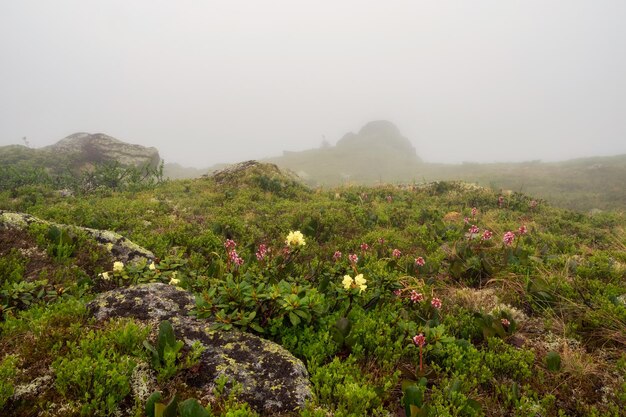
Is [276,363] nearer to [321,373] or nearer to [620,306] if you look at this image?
[321,373]

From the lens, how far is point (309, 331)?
4.25 m

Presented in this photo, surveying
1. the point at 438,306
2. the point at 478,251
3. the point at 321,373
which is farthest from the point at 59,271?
the point at 478,251

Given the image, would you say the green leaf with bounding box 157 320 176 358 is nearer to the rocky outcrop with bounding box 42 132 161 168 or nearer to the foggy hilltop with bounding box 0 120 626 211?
the foggy hilltop with bounding box 0 120 626 211

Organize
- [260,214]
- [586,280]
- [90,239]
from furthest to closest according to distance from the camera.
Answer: [260,214] → [90,239] → [586,280]

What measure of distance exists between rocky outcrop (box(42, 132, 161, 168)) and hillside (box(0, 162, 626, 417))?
27.3 metres

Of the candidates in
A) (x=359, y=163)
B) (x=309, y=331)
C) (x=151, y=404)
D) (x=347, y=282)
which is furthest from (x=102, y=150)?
(x=359, y=163)

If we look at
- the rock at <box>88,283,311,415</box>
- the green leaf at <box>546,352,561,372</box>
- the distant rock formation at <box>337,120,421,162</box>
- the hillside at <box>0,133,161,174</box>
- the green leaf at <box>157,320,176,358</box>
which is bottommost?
the green leaf at <box>546,352,561,372</box>

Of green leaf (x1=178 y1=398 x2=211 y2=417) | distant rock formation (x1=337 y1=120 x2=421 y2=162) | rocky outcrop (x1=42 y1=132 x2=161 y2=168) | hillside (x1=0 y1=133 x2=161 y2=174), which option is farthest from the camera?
distant rock formation (x1=337 y1=120 x2=421 y2=162)

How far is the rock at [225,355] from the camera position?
125 inches

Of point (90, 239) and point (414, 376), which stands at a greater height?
point (90, 239)

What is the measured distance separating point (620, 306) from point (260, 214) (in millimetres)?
9057

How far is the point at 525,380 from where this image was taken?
13.0 ft

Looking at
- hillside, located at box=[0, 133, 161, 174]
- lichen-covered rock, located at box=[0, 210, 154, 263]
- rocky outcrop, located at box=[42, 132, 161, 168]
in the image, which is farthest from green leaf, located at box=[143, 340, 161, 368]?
rocky outcrop, located at box=[42, 132, 161, 168]

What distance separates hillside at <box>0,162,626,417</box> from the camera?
309 centimetres
